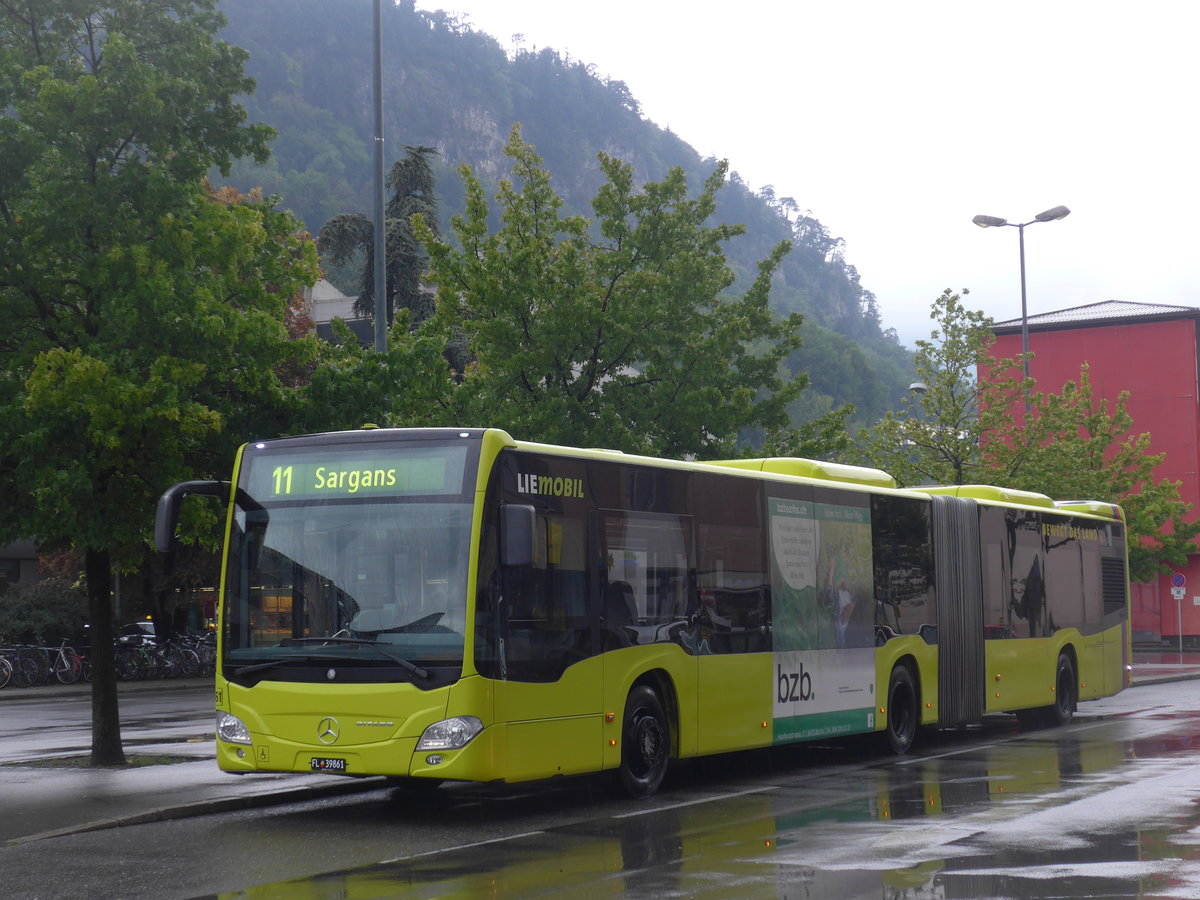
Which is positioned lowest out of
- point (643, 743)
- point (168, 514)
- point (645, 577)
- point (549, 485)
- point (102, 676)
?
point (643, 743)

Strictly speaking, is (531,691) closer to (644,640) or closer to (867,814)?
(644,640)

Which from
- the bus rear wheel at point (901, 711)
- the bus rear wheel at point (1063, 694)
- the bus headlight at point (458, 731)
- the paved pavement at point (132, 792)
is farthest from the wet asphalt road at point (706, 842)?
the bus rear wheel at point (1063, 694)

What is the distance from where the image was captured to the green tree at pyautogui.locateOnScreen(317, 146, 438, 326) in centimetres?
5019

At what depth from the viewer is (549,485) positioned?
12359mm

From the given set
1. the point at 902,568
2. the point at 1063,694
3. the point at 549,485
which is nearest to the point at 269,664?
the point at 549,485

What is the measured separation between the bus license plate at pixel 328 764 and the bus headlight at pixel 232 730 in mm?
714

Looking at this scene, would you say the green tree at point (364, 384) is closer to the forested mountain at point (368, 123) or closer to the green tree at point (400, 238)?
the green tree at point (400, 238)

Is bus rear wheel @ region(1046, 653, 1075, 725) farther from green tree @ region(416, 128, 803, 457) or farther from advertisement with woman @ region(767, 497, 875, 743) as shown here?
advertisement with woman @ region(767, 497, 875, 743)

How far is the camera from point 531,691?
38.8ft

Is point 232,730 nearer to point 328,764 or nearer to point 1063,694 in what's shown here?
point 328,764

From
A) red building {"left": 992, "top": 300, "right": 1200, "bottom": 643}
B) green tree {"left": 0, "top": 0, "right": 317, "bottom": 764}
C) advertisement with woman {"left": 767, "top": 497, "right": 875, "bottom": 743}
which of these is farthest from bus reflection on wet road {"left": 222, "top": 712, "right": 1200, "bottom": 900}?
red building {"left": 992, "top": 300, "right": 1200, "bottom": 643}

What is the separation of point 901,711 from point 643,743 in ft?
18.4

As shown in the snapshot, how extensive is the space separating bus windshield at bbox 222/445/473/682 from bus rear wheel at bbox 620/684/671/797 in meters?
2.34

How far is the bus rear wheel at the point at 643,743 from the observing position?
13.1 meters
